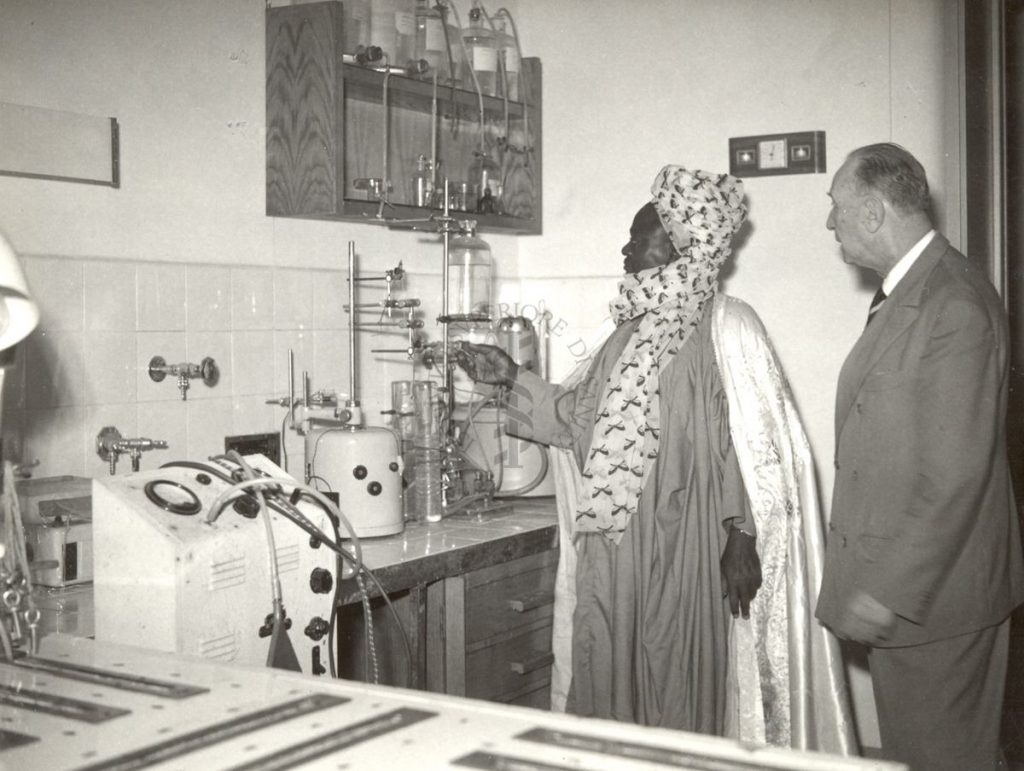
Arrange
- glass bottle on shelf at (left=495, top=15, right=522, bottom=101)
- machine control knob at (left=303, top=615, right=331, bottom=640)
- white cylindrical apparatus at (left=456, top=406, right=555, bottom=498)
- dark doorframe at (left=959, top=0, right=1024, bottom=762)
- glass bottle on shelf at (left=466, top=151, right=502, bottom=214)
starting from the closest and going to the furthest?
machine control knob at (left=303, top=615, right=331, bottom=640), dark doorframe at (left=959, top=0, right=1024, bottom=762), white cylindrical apparatus at (left=456, top=406, right=555, bottom=498), glass bottle on shelf at (left=466, top=151, right=502, bottom=214), glass bottle on shelf at (left=495, top=15, right=522, bottom=101)

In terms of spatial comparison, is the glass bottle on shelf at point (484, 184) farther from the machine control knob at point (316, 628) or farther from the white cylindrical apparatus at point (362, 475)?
the machine control knob at point (316, 628)

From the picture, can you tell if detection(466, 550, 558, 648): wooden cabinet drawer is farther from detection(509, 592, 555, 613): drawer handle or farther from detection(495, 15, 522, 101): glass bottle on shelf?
detection(495, 15, 522, 101): glass bottle on shelf

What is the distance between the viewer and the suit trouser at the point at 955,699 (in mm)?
2236

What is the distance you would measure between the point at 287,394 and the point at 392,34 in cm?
113

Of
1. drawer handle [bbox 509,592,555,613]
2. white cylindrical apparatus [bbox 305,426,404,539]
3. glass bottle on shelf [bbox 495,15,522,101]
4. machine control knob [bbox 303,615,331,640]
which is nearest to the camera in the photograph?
machine control knob [bbox 303,615,331,640]

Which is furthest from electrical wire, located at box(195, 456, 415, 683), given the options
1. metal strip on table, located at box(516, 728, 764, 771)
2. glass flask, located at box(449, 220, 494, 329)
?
glass flask, located at box(449, 220, 494, 329)

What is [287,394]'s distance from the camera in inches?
125

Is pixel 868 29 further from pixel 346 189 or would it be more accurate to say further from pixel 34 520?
pixel 34 520

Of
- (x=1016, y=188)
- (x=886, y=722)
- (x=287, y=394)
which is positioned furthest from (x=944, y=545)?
(x=287, y=394)

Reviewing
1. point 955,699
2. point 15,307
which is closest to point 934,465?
point 955,699

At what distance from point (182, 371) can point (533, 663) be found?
123cm

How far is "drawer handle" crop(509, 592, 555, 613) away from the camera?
2.94 metres

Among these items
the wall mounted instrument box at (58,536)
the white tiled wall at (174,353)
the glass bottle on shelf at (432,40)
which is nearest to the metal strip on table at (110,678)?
the wall mounted instrument box at (58,536)

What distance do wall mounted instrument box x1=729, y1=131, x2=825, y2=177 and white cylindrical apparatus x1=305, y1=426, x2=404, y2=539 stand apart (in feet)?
5.18
